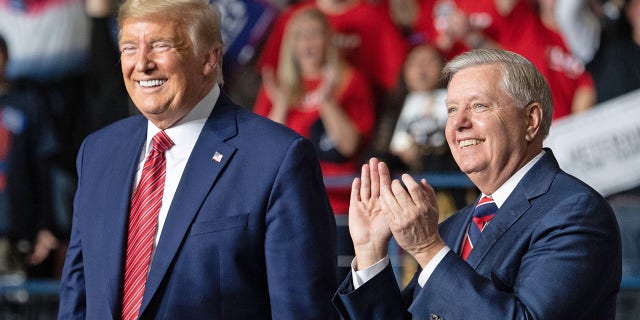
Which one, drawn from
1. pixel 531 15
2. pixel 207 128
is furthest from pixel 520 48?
pixel 207 128

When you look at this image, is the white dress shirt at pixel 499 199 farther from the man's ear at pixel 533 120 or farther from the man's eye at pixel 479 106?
the man's eye at pixel 479 106

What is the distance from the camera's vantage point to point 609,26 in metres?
6.48

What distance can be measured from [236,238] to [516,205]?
0.75 m

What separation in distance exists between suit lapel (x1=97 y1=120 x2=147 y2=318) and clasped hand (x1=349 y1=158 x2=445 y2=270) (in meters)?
0.72

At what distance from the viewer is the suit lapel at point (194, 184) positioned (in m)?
2.69

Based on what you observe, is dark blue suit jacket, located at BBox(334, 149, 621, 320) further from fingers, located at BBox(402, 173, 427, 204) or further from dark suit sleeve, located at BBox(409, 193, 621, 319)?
fingers, located at BBox(402, 173, 427, 204)

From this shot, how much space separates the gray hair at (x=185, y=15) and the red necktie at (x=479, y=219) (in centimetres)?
90

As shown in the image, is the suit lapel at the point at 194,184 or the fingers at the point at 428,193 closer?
the fingers at the point at 428,193

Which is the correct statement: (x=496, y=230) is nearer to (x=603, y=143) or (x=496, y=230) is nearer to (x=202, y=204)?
(x=202, y=204)

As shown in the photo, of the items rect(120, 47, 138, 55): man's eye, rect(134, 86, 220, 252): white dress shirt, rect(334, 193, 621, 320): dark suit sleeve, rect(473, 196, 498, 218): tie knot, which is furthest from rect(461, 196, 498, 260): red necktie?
rect(120, 47, 138, 55): man's eye

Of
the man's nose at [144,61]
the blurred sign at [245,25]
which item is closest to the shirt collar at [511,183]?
the man's nose at [144,61]

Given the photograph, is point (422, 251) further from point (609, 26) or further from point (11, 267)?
point (11, 267)

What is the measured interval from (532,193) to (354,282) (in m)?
0.45

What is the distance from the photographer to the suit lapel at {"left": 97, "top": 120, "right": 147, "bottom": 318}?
109 inches
